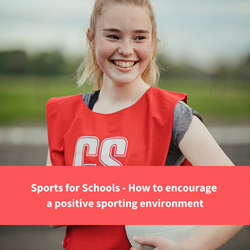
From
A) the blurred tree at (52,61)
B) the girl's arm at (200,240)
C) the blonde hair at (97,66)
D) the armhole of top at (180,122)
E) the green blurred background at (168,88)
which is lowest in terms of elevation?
the green blurred background at (168,88)

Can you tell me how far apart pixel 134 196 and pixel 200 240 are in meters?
0.31

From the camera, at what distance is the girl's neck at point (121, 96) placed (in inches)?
50.7

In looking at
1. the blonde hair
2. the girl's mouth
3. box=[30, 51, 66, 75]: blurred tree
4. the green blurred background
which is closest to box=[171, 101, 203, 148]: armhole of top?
the girl's mouth

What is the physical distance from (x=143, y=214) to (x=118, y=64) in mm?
605

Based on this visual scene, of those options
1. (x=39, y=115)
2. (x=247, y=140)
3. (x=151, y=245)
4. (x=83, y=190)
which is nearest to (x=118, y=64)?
(x=83, y=190)

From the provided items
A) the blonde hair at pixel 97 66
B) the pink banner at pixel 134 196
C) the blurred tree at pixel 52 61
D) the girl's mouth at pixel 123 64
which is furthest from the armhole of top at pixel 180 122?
the blurred tree at pixel 52 61

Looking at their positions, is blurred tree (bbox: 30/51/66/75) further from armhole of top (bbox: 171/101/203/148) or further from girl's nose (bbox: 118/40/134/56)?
A: armhole of top (bbox: 171/101/203/148)

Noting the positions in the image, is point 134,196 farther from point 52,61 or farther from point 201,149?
point 52,61

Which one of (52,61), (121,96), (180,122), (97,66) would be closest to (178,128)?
(180,122)

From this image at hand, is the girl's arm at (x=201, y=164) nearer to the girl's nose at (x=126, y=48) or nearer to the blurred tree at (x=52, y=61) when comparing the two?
the girl's nose at (x=126, y=48)

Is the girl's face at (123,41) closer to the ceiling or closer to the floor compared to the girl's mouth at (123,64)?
closer to the ceiling

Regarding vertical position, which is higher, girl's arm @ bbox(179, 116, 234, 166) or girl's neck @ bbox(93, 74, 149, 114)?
girl's neck @ bbox(93, 74, 149, 114)

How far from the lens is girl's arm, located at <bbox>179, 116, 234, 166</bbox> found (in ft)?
3.51

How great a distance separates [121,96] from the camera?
1.30 m
